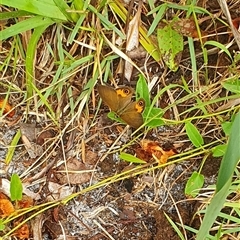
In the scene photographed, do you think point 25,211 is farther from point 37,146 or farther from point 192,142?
point 192,142

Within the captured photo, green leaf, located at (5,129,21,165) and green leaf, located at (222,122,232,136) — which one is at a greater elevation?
green leaf, located at (222,122,232,136)

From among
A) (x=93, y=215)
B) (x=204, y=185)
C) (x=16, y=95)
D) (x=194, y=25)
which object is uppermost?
(x=194, y=25)

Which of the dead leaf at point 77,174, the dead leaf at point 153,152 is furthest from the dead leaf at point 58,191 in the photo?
the dead leaf at point 153,152

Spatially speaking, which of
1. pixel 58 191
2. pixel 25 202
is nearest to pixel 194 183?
Result: pixel 58 191

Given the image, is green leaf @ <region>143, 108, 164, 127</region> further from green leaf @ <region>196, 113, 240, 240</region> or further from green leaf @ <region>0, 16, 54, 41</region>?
green leaf @ <region>196, 113, 240, 240</region>

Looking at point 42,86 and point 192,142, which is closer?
point 192,142

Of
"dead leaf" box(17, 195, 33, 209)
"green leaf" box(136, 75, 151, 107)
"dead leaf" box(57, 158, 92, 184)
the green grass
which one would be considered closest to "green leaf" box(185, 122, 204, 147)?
the green grass

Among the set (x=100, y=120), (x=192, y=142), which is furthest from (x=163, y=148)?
(x=100, y=120)
